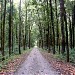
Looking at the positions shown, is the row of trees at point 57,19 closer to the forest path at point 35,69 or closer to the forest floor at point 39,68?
the forest floor at point 39,68

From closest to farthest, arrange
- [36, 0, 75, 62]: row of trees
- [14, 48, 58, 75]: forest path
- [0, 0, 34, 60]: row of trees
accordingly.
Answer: [14, 48, 58, 75]: forest path
[36, 0, 75, 62]: row of trees
[0, 0, 34, 60]: row of trees

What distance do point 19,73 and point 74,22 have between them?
25169 mm

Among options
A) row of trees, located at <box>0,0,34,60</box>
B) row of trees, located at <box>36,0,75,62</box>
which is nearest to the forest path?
row of trees, located at <box>36,0,75,62</box>

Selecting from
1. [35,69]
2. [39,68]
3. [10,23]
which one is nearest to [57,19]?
[10,23]

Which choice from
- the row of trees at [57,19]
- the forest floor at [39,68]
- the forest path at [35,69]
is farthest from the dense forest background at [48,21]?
the forest path at [35,69]

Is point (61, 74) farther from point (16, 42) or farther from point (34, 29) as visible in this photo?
point (34, 29)

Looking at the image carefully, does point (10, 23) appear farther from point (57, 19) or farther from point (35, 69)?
point (35, 69)

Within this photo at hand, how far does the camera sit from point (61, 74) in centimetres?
1160

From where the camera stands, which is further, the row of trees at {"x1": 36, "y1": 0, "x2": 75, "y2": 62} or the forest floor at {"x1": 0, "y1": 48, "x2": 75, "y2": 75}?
the row of trees at {"x1": 36, "y1": 0, "x2": 75, "y2": 62}

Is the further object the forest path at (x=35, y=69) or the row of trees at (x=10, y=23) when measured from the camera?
the row of trees at (x=10, y=23)

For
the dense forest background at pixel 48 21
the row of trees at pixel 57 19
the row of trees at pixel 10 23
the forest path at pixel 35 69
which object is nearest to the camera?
the forest path at pixel 35 69

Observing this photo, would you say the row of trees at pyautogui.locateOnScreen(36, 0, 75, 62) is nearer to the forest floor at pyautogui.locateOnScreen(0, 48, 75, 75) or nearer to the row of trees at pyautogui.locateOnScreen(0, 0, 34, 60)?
the forest floor at pyautogui.locateOnScreen(0, 48, 75, 75)

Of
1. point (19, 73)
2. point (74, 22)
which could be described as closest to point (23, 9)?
point (74, 22)

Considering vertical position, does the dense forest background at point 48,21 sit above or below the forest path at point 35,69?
above
